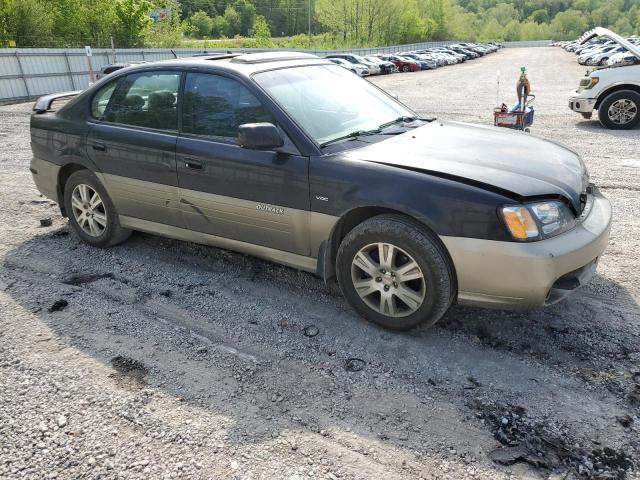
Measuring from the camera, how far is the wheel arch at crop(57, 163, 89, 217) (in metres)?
4.98

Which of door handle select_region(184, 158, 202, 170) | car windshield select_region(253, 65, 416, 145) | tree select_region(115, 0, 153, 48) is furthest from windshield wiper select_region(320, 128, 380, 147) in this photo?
tree select_region(115, 0, 153, 48)

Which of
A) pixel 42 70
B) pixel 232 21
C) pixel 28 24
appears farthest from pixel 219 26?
pixel 42 70

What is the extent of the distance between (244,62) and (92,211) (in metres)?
2.06

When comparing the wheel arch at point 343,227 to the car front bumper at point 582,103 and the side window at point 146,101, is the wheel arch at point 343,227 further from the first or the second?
the car front bumper at point 582,103

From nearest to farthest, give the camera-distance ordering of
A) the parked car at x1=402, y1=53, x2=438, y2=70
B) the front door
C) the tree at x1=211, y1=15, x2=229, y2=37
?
the front door
the parked car at x1=402, y1=53, x2=438, y2=70
the tree at x1=211, y1=15, x2=229, y2=37

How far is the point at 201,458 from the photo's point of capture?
2545 mm

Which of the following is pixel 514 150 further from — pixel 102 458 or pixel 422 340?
pixel 102 458

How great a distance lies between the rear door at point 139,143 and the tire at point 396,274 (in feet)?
5.35

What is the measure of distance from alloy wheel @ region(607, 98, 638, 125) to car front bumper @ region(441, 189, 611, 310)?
362 inches

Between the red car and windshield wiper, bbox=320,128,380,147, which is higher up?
windshield wiper, bbox=320,128,380,147

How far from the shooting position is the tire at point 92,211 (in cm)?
482

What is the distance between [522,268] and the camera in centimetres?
300

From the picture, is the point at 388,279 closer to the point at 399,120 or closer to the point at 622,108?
the point at 399,120

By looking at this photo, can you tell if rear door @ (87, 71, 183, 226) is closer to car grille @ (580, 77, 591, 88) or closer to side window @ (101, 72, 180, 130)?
side window @ (101, 72, 180, 130)
